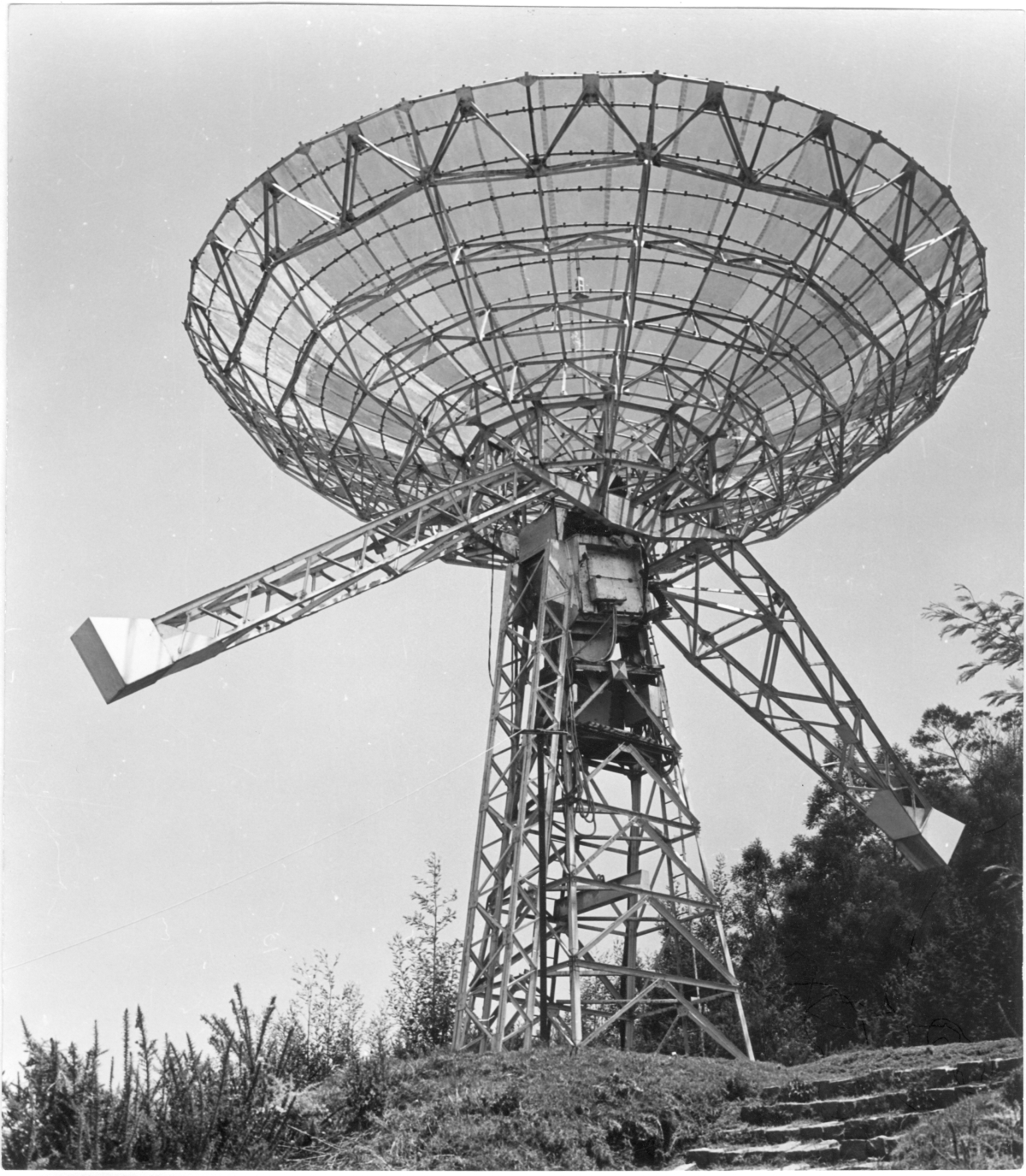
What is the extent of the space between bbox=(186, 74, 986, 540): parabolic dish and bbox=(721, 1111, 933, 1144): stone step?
1160cm

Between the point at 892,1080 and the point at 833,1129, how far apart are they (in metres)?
2.02

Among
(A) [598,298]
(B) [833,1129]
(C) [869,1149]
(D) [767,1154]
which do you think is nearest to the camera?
(C) [869,1149]

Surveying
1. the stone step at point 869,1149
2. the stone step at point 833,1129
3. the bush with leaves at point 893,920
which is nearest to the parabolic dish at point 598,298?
the stone step at point 833,1129

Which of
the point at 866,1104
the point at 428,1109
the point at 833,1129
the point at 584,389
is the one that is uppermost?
the point at 584,389

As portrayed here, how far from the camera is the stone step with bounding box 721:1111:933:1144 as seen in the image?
15.3 metres

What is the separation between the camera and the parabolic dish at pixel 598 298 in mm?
20422

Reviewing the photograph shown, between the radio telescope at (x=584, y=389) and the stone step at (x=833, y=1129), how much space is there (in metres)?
4.00

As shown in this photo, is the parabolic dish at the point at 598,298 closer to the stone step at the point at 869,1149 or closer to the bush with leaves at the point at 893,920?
the stone step at the point at 869,1149

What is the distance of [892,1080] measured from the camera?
1736cm

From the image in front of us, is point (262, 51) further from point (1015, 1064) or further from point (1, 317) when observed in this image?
point (1015, 1064)

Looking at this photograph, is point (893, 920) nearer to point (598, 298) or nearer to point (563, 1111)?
point (598, 298)

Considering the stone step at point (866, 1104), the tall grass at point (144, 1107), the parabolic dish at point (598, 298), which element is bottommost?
the stone step at point (866, 1104)

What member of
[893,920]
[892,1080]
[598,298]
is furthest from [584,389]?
[893,920]

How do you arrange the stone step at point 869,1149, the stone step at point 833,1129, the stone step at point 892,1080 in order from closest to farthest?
the stone step at point 869,1149
the stone step at point 833,1129
the stone step at point 892,1080
